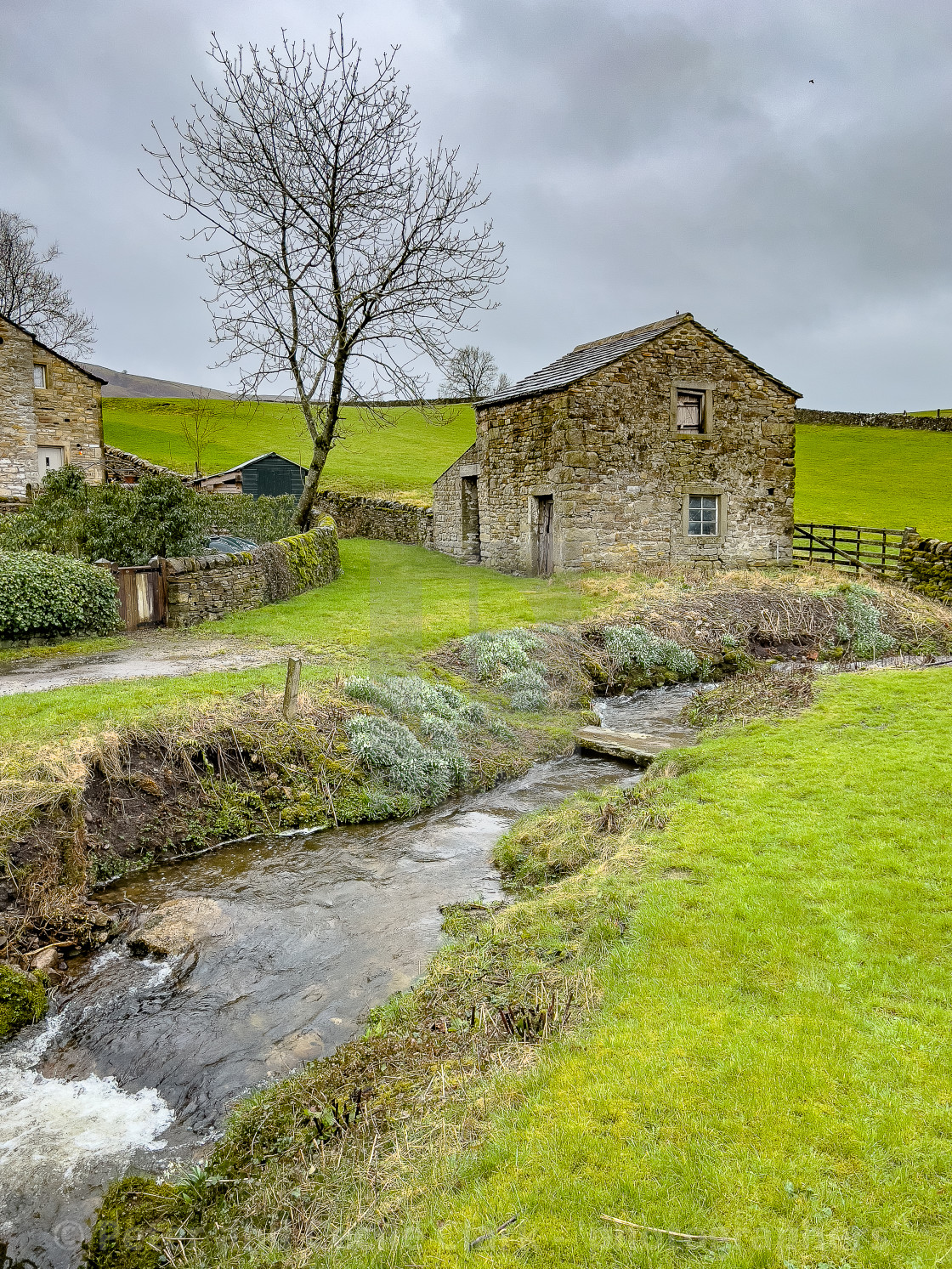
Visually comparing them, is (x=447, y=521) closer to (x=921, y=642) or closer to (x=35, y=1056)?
(x=921, y=642)

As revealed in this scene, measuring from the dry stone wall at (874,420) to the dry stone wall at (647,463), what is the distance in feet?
138

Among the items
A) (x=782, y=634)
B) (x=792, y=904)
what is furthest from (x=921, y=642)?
(x=792, y=904)

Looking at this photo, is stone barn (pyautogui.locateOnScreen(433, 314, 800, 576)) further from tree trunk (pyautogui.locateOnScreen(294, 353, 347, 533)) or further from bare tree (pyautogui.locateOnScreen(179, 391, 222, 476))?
bare tree (pyautogui.locateOnScreen(179, 391, 222, 476))

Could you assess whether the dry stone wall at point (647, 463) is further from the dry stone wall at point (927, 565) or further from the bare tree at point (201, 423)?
the bare tree at point (201, 423)

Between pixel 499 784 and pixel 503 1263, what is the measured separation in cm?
738

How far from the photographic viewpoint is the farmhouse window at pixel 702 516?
73.2 feet

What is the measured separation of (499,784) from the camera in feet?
34.6

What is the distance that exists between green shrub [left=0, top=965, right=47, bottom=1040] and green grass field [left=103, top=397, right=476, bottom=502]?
33536 mm

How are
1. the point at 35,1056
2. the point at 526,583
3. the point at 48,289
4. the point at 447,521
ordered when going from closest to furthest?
the point at 35,1056
the point at 526,583
the point at 447,521
the point at 48,289

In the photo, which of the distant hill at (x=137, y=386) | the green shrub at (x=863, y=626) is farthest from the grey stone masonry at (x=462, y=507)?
the distant hill at (x=137, y=386)

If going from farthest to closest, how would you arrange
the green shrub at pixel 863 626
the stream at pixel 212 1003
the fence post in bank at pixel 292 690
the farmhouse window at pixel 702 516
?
the farmhouse window at pixel 702 516 → the green shrub at pixel 863 626 → the fence post in bank at pixel 292 690 → the stream at pixel 212 1003

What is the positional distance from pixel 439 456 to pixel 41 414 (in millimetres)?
27349

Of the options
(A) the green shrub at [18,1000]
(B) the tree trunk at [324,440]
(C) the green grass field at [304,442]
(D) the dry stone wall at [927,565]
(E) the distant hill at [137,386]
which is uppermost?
(E) the distant hill at [137,386]

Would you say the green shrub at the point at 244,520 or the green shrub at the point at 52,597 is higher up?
the green shrub at the point at 244,520
